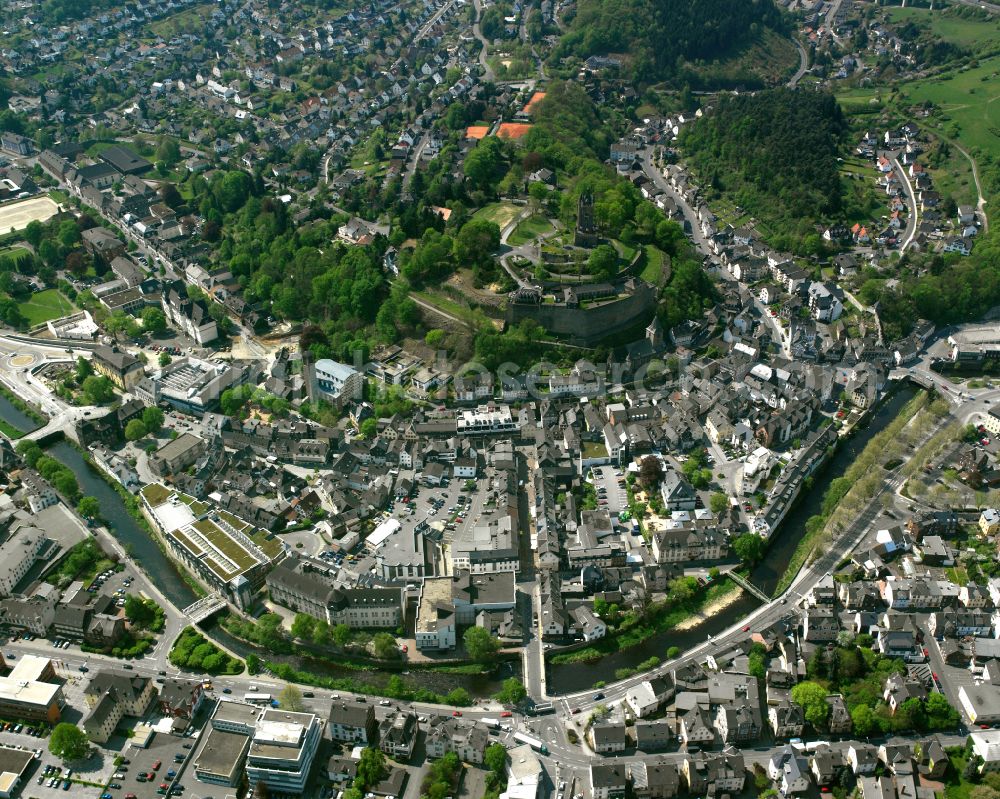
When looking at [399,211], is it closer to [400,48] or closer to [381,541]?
[381,541]

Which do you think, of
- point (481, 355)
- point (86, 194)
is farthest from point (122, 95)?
point (481, 355)

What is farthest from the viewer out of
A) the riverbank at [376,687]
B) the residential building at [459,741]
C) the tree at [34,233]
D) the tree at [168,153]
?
the tree at [168,153]

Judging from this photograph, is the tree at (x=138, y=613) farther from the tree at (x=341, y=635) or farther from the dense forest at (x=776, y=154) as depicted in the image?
the dense forest at (x=776, y=154)

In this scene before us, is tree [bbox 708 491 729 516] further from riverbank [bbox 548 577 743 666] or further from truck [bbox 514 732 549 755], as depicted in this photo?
truck [bbox 514 732 549 755]

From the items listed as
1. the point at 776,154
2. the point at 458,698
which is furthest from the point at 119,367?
the point at 776,154

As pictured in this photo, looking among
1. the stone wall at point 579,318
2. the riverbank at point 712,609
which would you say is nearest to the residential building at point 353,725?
the riverbank at point 712,609
